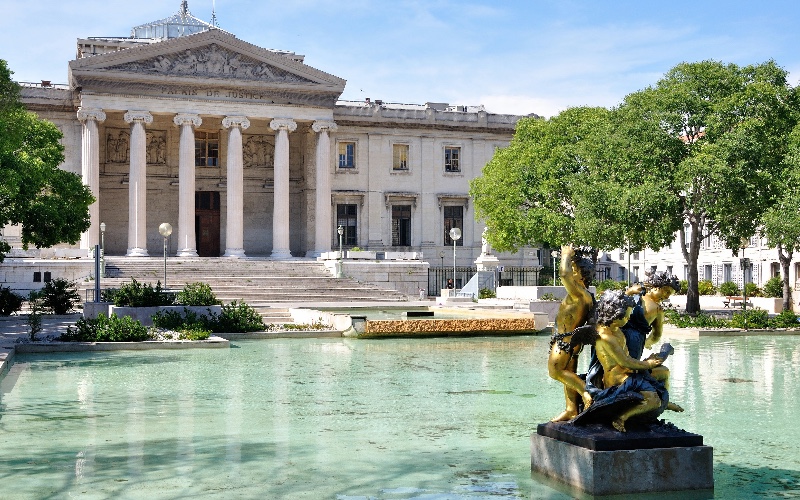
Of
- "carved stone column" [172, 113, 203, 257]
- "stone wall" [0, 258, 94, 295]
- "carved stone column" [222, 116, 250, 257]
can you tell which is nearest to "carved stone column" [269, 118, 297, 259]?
"carved stone column" [222, 116, 250, 257]

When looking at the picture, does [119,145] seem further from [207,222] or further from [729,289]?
[729,289]

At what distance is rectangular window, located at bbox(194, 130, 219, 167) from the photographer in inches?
2447

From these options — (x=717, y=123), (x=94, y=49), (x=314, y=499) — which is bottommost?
(x=314, y=499)

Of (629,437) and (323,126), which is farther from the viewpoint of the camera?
(323,126)

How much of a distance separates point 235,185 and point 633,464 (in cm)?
5016

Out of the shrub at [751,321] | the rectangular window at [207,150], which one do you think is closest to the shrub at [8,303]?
the shrub at [751,321]

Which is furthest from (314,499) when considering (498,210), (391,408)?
(498,210)

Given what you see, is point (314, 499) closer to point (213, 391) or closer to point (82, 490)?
point (82, 490)

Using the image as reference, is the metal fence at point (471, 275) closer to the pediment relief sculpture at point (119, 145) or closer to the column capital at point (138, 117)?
the column capital at point (138, 117)

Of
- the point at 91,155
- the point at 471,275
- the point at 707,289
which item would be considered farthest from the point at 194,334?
the point at 707,289

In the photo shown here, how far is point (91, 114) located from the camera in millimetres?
54094

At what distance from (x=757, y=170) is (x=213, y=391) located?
82.9ft

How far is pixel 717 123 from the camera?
35188 mm

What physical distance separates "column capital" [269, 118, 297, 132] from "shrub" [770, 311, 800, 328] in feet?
111
